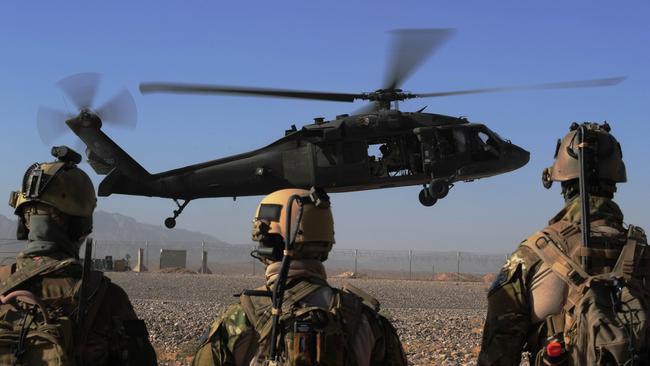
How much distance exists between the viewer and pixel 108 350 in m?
3.01

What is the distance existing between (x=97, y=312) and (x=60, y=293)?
0.16 meters

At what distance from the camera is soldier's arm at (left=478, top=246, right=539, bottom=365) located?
347 centimetres

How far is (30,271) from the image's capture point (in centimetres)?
305

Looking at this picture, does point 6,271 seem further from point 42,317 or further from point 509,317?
point 509,317

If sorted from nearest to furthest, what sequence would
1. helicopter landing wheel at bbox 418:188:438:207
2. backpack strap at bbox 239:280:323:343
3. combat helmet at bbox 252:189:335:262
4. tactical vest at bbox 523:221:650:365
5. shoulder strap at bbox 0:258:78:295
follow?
backpack strap at bbox 239:280:323:343
combat helmet at bbox 252:189:335:262
shoulder strap at bbox 0:258:78:295
tactical vest at bbox 523:221:650:365
helicopter landing wheel at bbox 418:188:438:207

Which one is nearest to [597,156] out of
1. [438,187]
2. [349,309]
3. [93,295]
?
[349,309]

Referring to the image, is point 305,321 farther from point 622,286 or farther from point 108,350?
point 622,286

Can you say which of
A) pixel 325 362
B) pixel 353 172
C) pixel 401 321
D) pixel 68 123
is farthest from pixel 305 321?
pixel 68 123

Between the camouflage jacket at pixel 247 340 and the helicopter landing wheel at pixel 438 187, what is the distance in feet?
49.5

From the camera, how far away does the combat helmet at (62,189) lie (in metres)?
3.19

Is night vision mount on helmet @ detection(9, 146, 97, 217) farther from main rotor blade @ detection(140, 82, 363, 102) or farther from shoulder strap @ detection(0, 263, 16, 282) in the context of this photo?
main rotor blade @ detection(140, 82, 363, 102)

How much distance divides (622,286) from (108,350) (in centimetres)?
209

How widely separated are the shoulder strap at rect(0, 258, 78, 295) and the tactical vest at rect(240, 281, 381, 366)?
2.44ft

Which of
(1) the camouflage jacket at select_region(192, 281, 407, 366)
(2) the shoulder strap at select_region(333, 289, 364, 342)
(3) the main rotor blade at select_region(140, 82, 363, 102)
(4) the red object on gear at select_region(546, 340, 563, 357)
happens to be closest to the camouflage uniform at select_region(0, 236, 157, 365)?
(1) the camouflage jacket at select_region(192, 281, 407, 366)
